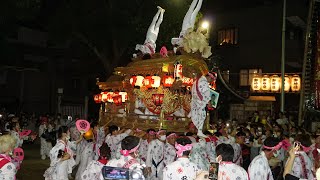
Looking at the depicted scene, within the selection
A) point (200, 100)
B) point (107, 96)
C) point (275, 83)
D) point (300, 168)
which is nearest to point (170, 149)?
point (200, 100)

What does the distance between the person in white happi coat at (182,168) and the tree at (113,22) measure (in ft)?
60.0

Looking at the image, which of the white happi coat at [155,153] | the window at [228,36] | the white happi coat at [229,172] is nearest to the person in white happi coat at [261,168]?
the white happi coat at [229,172]

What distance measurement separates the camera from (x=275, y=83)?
23.5 metres

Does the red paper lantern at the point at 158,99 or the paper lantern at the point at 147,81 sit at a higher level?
the paper lantern at the point at 147,81

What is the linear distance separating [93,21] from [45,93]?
33.3ft

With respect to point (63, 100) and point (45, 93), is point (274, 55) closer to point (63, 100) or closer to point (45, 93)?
point (63, 100)

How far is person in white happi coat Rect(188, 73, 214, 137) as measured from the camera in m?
11.7

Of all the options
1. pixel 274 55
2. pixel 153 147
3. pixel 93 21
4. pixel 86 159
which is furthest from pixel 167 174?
pixel 274 55

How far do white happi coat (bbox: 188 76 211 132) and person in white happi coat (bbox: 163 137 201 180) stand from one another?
17.8 ft

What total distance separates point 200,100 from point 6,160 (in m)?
6.33

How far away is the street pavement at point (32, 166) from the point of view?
1375 cm

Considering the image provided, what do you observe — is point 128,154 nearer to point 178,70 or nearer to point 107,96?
point 178,70

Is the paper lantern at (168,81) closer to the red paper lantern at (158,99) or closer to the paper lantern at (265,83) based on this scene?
the red paper lantern at (158,99)

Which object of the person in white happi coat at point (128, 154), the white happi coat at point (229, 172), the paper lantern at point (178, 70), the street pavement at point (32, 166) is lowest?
the street pavement at point (32, 166)
